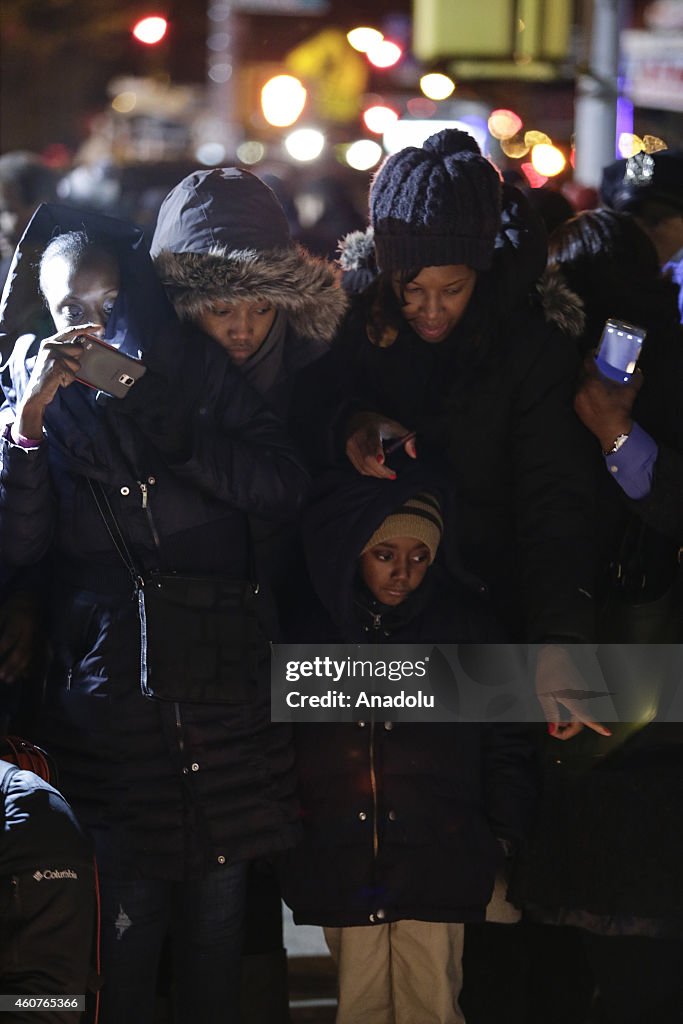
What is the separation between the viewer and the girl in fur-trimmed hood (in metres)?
3.40

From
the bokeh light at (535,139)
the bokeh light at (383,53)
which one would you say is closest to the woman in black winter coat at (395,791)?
the bokeh light at (535,139)

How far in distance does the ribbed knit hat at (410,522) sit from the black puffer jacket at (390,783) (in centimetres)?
4

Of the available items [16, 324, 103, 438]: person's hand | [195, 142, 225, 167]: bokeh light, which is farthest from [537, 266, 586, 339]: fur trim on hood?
[195, 142, 225, 167]: bokeh light

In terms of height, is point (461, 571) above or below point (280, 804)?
above

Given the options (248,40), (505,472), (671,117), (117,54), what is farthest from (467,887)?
(248,40)

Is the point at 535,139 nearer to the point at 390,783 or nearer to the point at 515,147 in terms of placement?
the point at 515,147

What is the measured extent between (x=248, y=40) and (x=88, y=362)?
29959mm

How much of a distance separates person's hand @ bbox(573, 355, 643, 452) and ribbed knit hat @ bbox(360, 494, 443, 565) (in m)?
0.45

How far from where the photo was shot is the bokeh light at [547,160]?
386 inches

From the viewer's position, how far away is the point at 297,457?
3.40m

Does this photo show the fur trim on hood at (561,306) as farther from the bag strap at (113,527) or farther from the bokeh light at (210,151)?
the bokeh light at (210,151)

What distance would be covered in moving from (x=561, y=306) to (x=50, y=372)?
1406mm

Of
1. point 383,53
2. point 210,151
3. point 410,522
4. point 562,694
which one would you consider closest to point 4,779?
point 410,522

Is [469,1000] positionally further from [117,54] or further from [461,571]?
[117,54]
